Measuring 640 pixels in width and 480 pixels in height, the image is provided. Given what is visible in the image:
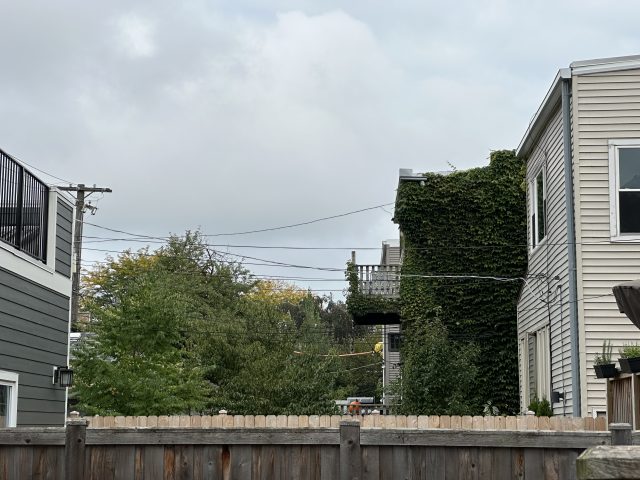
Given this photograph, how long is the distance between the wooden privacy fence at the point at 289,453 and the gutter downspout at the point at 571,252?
741 cm

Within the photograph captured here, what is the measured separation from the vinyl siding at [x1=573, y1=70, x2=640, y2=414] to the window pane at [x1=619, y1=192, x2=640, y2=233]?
24 centimetres

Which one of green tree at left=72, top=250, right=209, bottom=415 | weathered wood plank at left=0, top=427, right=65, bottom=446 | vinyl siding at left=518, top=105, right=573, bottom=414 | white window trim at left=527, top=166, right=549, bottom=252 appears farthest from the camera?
green tree at left=72, top=250, right=209, bottom=415

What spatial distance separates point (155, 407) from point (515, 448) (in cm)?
1277

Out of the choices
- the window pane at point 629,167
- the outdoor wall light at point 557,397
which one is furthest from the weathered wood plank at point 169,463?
the outdoor wall light at point 557,397

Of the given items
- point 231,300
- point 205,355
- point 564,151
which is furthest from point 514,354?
point 231,300

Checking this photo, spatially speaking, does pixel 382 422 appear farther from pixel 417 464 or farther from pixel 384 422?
pixel 417 464

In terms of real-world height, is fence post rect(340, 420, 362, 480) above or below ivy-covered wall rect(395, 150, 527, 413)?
below

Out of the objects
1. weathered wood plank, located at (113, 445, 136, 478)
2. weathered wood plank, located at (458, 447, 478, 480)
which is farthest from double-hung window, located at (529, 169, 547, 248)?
weathered wood plank, located at (113, 445, 136, 478)

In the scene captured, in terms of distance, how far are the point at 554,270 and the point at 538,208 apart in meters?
2.43

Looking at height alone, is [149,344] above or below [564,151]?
below

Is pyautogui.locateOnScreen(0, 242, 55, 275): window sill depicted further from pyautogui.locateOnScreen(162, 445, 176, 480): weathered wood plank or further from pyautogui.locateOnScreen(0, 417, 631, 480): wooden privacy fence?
pyautogui.locateOnScreen(162, 445, 176, 480): weathered wood plank

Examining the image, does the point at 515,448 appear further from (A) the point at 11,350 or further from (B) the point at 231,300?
(B) the point at 231,300

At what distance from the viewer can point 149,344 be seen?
68.8 ft

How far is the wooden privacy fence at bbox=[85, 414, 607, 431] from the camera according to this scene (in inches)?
410
